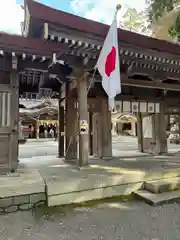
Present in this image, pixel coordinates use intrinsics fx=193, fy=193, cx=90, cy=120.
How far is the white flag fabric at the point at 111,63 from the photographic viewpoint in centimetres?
419

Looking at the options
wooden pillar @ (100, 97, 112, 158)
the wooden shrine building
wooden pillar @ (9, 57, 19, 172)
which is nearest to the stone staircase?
the wooden shrine building

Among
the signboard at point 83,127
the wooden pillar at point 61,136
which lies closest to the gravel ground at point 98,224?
the signboard at point 83,127

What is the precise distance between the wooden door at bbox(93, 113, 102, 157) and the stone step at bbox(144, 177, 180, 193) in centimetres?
327

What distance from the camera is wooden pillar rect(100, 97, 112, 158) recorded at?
7.36 metres

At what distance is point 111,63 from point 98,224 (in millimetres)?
3157

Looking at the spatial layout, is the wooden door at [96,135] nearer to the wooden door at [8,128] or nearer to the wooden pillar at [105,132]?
the wooden pillar at [105,132]

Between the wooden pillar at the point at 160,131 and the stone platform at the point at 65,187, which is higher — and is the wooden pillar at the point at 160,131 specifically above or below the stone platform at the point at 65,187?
above

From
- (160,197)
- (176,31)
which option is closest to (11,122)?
(160,197)

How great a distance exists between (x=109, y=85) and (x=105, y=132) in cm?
332

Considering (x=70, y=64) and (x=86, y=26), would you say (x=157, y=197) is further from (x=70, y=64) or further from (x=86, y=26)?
(x=86, y=26)

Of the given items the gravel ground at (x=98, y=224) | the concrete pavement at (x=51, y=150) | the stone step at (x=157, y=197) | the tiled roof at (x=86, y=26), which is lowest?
the gravel ground at (x=98, y=224)

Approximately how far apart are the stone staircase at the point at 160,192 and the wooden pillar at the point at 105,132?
3013mm

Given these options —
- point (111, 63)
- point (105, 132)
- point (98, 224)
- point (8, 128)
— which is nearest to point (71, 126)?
point (105, 132)

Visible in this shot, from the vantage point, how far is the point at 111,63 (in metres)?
4.28
